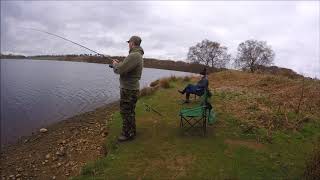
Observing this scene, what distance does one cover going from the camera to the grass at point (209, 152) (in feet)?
20.8

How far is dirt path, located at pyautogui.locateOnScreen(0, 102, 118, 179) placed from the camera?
7775 mm

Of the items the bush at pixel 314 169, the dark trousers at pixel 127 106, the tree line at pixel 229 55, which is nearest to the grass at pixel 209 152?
the bush at pixel 314 169

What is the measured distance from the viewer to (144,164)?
22.1 feet

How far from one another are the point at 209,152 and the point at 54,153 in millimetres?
4458

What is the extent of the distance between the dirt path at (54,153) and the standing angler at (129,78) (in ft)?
3.23

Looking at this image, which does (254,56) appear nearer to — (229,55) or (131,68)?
(229,55)

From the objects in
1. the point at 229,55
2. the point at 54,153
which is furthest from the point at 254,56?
the point at 54,153

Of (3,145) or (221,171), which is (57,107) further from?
(221,171)

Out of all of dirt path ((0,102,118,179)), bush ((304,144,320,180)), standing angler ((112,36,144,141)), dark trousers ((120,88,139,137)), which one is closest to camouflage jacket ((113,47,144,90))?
standing angler ((112,36,144,141))

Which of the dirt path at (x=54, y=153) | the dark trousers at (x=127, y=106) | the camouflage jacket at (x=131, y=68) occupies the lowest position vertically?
the dirt path at (x=54, y=153)

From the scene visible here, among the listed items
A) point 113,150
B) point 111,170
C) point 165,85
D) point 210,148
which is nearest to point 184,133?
point 210,148

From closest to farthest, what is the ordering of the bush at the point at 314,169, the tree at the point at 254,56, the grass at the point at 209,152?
the bush at the point at 314,169 → the grass at the point at 209,152 → the tree at the point at 254,56

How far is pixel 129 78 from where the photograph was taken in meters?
7.74

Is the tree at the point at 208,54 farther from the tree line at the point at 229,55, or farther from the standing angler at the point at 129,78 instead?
the standing angler at the point at 129,78
